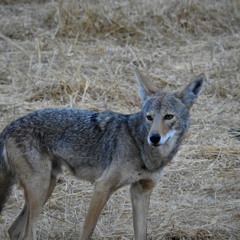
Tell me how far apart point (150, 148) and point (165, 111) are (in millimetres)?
353

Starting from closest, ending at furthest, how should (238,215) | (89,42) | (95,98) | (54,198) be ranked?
(238,215)
(54,198)
(95,98)
(89,42)

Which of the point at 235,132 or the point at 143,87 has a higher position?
the point at 143,87

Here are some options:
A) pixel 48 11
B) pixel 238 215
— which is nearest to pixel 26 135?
pixel 238 215

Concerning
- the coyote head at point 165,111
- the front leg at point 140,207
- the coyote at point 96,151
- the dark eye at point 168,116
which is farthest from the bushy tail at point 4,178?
the dark eye at point 168,116

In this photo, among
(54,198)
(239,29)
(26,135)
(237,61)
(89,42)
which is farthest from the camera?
(239,29)

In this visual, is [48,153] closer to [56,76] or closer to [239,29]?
[56,76]

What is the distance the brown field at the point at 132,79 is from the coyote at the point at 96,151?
61cm

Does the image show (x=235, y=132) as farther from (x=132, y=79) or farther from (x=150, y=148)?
(x=150, y=148)

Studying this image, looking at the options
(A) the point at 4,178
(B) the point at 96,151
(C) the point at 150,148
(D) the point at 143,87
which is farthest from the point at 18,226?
(D) the point at 143,87

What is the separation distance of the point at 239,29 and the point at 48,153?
783 cm

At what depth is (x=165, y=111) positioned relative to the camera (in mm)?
5918

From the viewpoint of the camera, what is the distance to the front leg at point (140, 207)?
6141 millimetres

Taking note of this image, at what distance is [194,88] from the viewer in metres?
6.22

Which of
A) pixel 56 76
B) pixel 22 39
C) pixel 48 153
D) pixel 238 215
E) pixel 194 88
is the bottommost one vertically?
pixel 22 39
